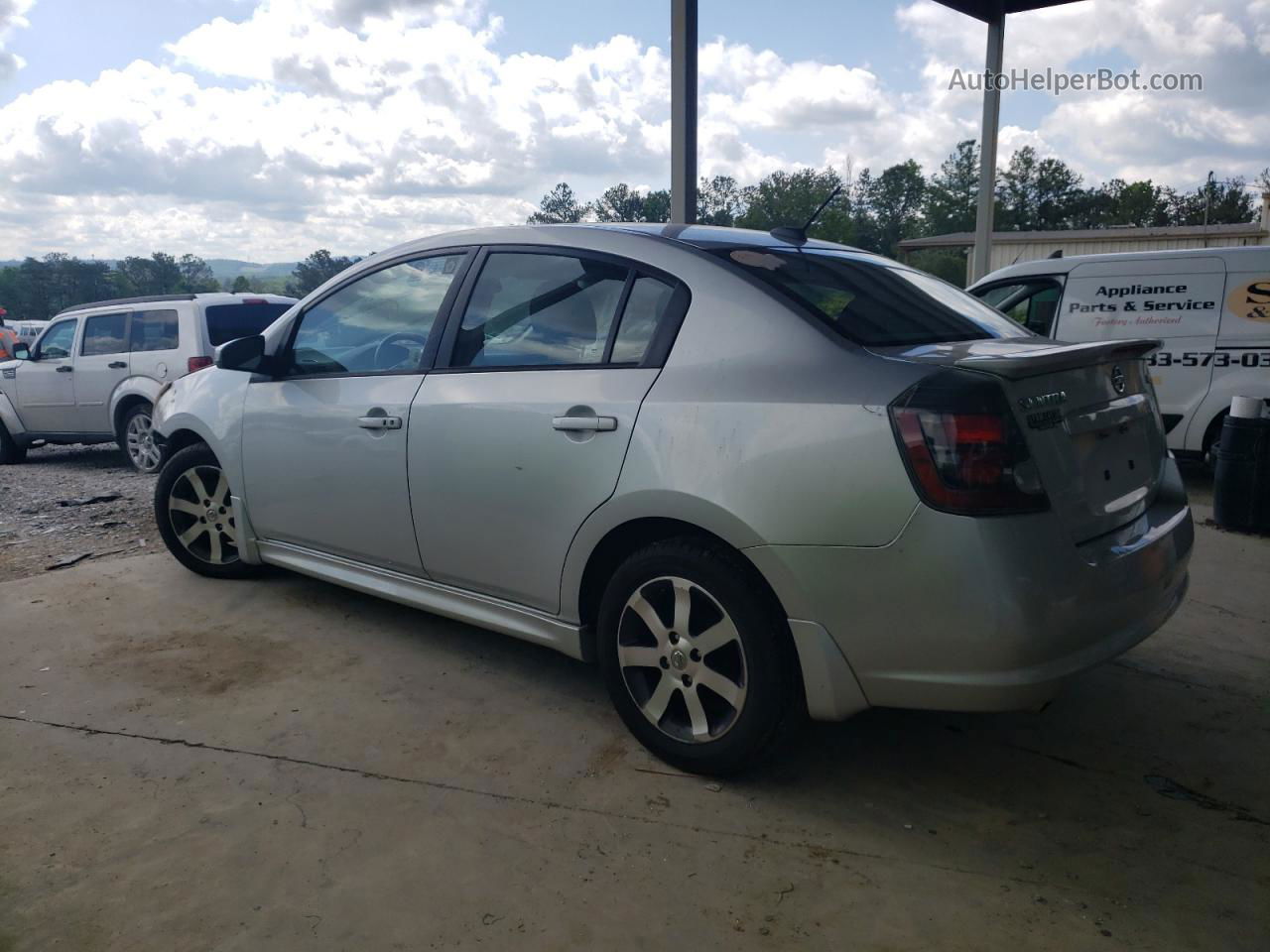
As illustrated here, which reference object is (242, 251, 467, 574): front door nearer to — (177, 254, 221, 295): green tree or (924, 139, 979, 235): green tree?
(177, 254, 221, 295): green tree

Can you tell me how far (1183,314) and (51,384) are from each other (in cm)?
1051

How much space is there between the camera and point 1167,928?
212 centimetres

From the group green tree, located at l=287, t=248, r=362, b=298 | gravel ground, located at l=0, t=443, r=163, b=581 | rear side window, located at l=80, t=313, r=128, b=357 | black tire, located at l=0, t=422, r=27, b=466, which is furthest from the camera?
black tire, located at l=0, t=422, r=27, b=466

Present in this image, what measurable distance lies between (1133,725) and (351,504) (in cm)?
291

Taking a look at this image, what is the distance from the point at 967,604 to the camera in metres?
2.28

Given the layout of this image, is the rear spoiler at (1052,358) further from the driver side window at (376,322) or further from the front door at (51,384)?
the front door at (51,384)

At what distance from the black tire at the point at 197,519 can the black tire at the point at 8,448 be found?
23.0ft

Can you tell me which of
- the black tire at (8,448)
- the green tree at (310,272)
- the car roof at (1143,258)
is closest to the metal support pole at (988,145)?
the car roof at (1143,258)

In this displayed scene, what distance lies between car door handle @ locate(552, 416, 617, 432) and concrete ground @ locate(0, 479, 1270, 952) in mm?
1015

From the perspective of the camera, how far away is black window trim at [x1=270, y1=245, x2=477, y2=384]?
138 inches

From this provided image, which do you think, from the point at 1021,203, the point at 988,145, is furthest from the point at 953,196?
the point at 988,145

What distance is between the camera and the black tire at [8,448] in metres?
10.3

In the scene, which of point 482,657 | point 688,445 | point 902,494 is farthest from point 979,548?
point 482,657

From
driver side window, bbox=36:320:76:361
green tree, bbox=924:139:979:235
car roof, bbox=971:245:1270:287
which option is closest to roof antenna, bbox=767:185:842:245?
car roof, bbox=971:245:1270:287
